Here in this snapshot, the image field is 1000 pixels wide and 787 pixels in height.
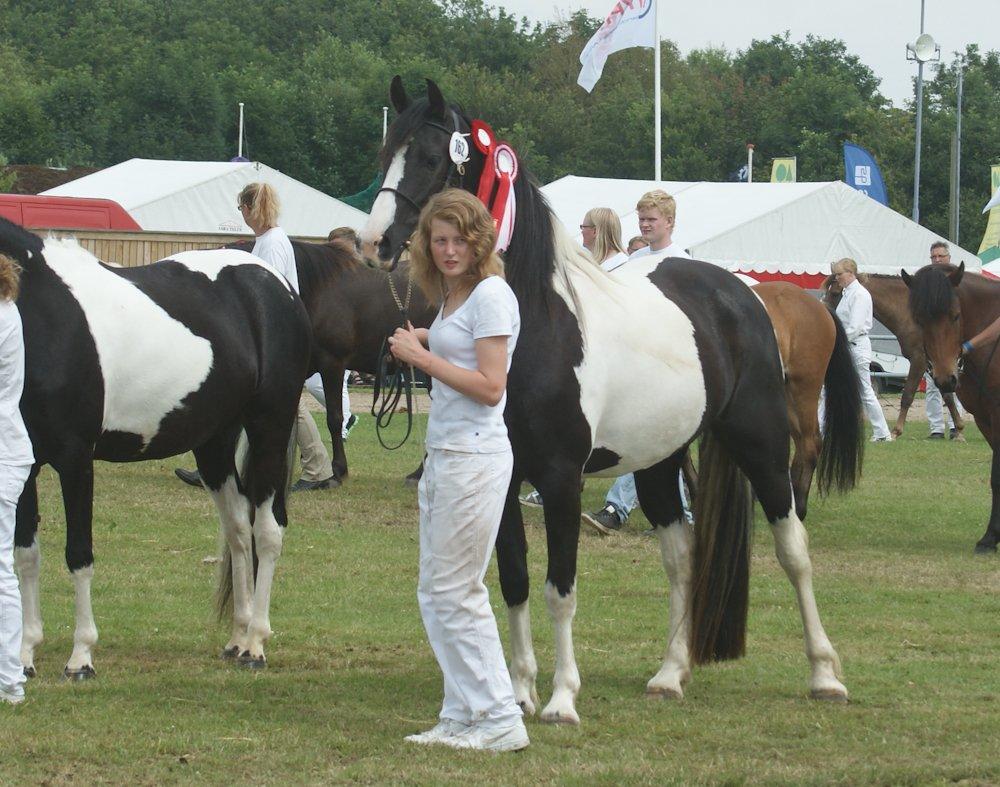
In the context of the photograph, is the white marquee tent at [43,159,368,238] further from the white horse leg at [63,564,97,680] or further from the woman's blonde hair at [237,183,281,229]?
the white horse leg at [63,564,97,680]

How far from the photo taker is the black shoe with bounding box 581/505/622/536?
10359mm

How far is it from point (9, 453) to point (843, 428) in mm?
5593

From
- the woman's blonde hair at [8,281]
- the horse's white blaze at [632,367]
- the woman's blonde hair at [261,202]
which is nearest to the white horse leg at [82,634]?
the woman's blonde hair at [8,281]

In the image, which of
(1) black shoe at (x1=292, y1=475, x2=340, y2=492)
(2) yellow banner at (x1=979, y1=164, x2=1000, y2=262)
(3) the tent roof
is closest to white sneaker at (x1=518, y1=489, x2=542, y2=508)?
(1) black shoe at (x1=292, y1=475, x2=340, y2=492)

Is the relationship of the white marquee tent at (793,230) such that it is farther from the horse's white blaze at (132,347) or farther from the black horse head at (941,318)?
the horse's white blaze at (132,347)

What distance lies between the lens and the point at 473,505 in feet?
15.2

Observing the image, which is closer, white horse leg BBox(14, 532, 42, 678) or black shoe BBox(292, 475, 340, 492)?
white horse leg BBox(14, 532, 42, 678)

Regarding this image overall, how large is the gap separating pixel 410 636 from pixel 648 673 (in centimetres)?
128

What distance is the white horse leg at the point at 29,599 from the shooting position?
5.95m

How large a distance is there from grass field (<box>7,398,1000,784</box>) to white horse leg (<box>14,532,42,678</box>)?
13cm

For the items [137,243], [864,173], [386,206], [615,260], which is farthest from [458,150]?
[864,173]

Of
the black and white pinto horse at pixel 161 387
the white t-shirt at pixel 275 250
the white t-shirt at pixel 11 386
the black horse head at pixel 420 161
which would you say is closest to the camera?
the white t-shirt at pixel 11 386

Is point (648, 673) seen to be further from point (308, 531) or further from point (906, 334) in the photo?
point (906, 334)

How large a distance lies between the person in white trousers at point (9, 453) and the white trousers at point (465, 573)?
157cm
